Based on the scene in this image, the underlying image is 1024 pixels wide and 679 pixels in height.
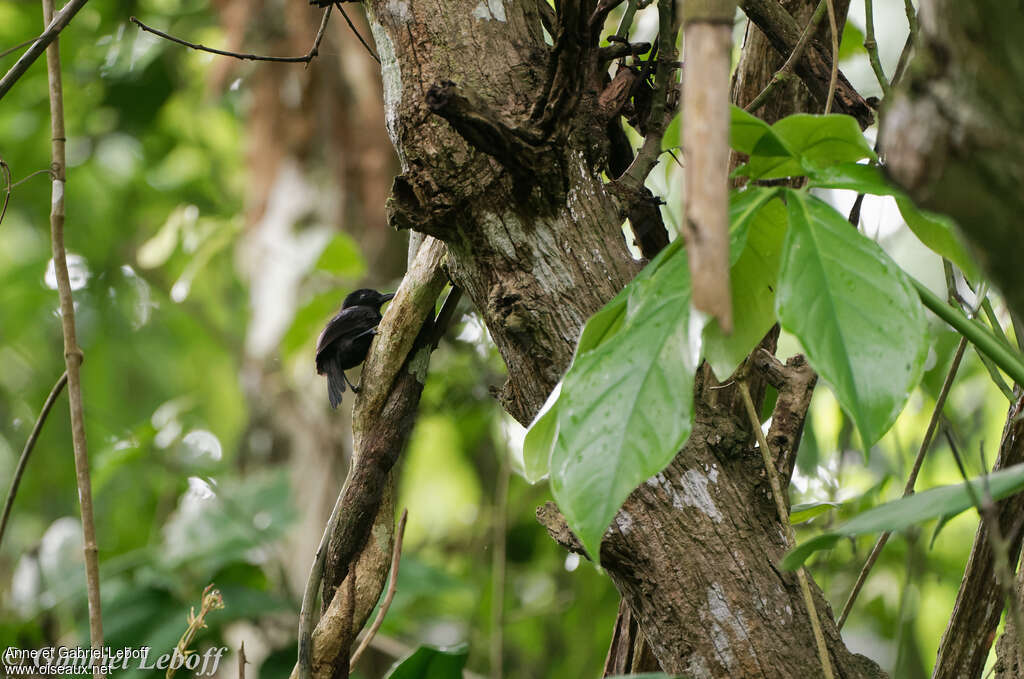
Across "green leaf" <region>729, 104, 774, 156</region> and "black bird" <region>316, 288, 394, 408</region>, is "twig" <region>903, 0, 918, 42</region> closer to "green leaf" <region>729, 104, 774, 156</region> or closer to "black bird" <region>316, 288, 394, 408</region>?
"green leaf" <region>729, 104, 774, 156</region>

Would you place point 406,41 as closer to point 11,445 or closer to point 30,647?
point 30,647

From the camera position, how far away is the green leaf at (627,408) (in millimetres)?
481

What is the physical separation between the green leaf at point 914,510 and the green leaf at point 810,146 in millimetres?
214

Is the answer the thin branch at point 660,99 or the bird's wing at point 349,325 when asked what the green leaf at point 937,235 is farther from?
the bird's wing at point 349,325

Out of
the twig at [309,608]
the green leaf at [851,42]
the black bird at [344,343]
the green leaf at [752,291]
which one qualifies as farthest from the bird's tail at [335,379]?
the green leaf at [851,42]

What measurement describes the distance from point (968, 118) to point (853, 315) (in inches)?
6.4

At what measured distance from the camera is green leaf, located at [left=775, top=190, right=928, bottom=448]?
0.46m

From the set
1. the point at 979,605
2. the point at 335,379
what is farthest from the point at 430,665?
the point at 979,605

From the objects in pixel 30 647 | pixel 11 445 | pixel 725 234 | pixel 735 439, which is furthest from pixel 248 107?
pixel 725 234

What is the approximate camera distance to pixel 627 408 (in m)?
0.49

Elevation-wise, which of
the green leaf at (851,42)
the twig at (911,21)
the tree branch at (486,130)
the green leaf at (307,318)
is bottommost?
the tree branch at (486,130)

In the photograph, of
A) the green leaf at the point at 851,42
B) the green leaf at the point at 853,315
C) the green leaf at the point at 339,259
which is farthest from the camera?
the green leaf at the point at 339,259

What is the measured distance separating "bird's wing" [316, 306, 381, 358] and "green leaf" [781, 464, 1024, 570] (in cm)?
60

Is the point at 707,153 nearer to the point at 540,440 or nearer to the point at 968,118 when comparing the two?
the point at 968,118
